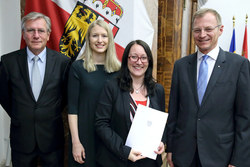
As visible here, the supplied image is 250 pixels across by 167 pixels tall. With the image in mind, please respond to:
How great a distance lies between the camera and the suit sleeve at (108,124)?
5.13 feet

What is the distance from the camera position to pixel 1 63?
6.64 ft

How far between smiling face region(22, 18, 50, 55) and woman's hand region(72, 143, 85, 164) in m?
0.90

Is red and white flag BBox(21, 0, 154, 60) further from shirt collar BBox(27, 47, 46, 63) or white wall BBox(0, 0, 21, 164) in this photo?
white wall BBox(0, 0, 21, 164)

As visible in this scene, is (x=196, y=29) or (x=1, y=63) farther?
(x=1, y=63)

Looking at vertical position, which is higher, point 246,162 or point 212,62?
point 212,62

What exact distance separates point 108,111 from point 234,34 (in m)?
6.23

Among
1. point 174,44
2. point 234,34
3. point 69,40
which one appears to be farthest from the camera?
point 234,34

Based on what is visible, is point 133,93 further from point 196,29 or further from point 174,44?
point 174,44

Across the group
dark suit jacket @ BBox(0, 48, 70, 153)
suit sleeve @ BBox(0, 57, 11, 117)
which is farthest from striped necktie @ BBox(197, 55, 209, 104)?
suit sleeve @ BBox(0, 57, 11, 117)

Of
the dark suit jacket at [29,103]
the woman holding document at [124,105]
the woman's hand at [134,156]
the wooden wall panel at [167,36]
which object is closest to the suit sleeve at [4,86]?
the dark suit jacket at [29,103]

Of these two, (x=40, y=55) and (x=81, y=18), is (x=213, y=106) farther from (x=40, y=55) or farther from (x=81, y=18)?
(x=81, y=18)

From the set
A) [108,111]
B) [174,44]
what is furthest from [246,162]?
[174,44]

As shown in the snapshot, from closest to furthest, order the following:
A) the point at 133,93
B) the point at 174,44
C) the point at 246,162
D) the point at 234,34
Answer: the point at 246,162 < the point at 133,93 < the point at 174,44 < the point at 234,34

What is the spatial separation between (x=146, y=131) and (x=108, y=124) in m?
0.28
